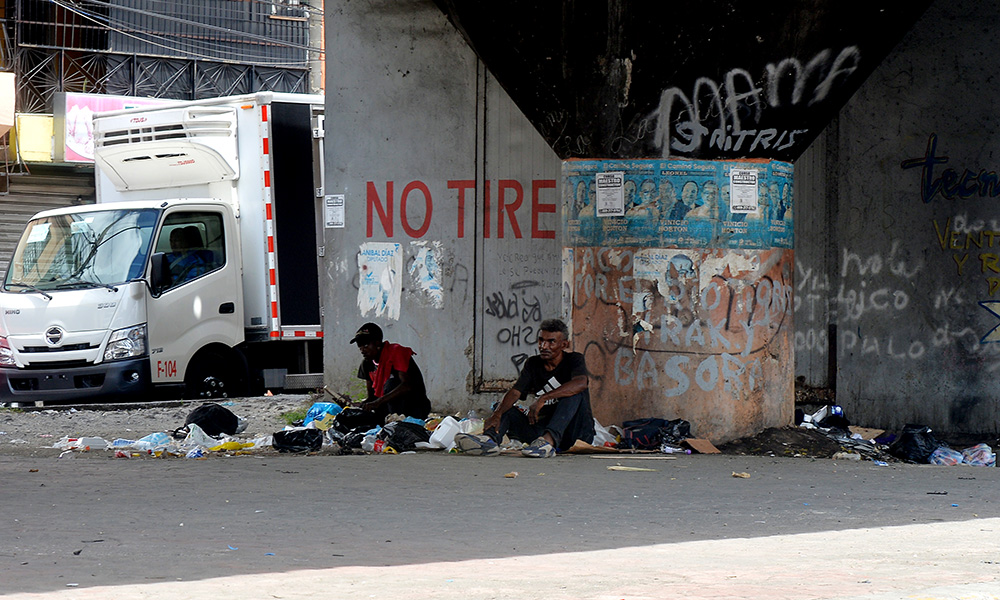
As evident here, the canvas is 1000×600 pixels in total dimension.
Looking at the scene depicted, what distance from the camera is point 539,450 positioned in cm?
847

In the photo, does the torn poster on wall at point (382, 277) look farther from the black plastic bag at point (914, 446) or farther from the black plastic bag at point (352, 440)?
the black plastic bag at point (914, 446)

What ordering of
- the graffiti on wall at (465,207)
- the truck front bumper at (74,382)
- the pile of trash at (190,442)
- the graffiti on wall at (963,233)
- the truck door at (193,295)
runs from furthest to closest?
1. the truck door at (193,295)
2. the truck front bumper at (74,382)
3. the graffiti on wall at (465,207)
4. the graffiti on wall at (963,233)
5. the pile of trash at (190,442)

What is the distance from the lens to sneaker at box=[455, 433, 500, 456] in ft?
28.6

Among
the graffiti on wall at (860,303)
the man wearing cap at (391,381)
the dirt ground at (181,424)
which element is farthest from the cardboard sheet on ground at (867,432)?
the man wearing cap at (391,381)

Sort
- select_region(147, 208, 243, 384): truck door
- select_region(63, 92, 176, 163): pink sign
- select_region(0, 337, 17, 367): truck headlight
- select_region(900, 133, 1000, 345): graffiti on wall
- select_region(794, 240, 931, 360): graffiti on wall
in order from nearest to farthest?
select_region(900, 133, 1000, 345): graffiti on wall < select_region(794, 240, 931, 360): graffiti on wall < select_region(0, 337, 17, 367): truck headlight < select_region(147, 208, 243, 384): truck door < select_region(63, 92, 176, 163): pink sign

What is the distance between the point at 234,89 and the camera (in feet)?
84.4

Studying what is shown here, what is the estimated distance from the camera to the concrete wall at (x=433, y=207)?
10.7 m

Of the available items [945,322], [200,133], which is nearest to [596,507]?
[945,322]

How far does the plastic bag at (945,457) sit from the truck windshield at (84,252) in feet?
25.5

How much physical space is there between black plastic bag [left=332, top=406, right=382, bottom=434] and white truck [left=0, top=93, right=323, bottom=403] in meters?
3.26

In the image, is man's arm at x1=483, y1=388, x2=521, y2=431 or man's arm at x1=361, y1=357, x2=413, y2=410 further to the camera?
man's arm at x1=361, y1=357, x2=413, y2=410

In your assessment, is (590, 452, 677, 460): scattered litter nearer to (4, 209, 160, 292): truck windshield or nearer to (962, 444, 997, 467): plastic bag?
(962, 444, 997, 467): plastic bag

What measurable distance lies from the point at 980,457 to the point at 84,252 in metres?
8.85

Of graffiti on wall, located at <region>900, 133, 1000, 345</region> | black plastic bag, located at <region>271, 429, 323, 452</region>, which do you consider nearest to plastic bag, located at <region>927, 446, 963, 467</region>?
graffiti on wall, located at <region>900, 133, 1000, 345</region>
